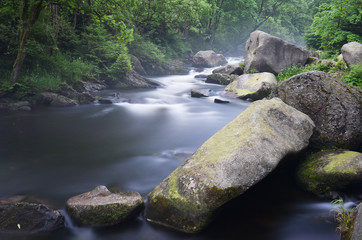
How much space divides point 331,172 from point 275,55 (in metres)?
14.1

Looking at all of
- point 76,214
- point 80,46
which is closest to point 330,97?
point 76,214

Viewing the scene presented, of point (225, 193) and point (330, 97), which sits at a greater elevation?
point (330, 97)

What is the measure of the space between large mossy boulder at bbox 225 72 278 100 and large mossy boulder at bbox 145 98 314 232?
9145 mm

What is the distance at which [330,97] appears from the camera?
6.57 meters

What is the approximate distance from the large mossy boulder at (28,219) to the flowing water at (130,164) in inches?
5.3

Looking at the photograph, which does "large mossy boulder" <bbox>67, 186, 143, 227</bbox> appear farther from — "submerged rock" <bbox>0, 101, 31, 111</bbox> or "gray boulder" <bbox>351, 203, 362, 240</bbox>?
"submerged rock" <bbox>0, 101, 31, 111</bbox>

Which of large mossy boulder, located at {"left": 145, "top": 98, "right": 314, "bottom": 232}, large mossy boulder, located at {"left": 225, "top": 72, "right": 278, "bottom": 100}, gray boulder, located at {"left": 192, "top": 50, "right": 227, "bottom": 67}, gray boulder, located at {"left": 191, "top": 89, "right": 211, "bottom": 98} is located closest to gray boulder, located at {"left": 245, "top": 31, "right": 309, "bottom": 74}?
large mossy boulder, located at {"left": 225, "top": 72, "right": 278, "bottom": 100}

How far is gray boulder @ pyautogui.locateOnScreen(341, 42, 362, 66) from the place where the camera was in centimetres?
1298

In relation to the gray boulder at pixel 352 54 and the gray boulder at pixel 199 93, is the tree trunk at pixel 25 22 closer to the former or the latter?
the gray boulder at pixel 199 93

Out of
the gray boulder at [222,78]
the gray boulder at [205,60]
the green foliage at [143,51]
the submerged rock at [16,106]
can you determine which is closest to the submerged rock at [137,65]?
the green foliage at [143,51]

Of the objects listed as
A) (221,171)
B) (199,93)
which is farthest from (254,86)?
(221,171)

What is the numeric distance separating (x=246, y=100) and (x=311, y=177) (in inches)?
375

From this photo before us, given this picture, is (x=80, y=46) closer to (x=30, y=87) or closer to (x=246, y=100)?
(x=30, y=87)

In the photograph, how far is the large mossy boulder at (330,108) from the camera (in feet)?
21.0
